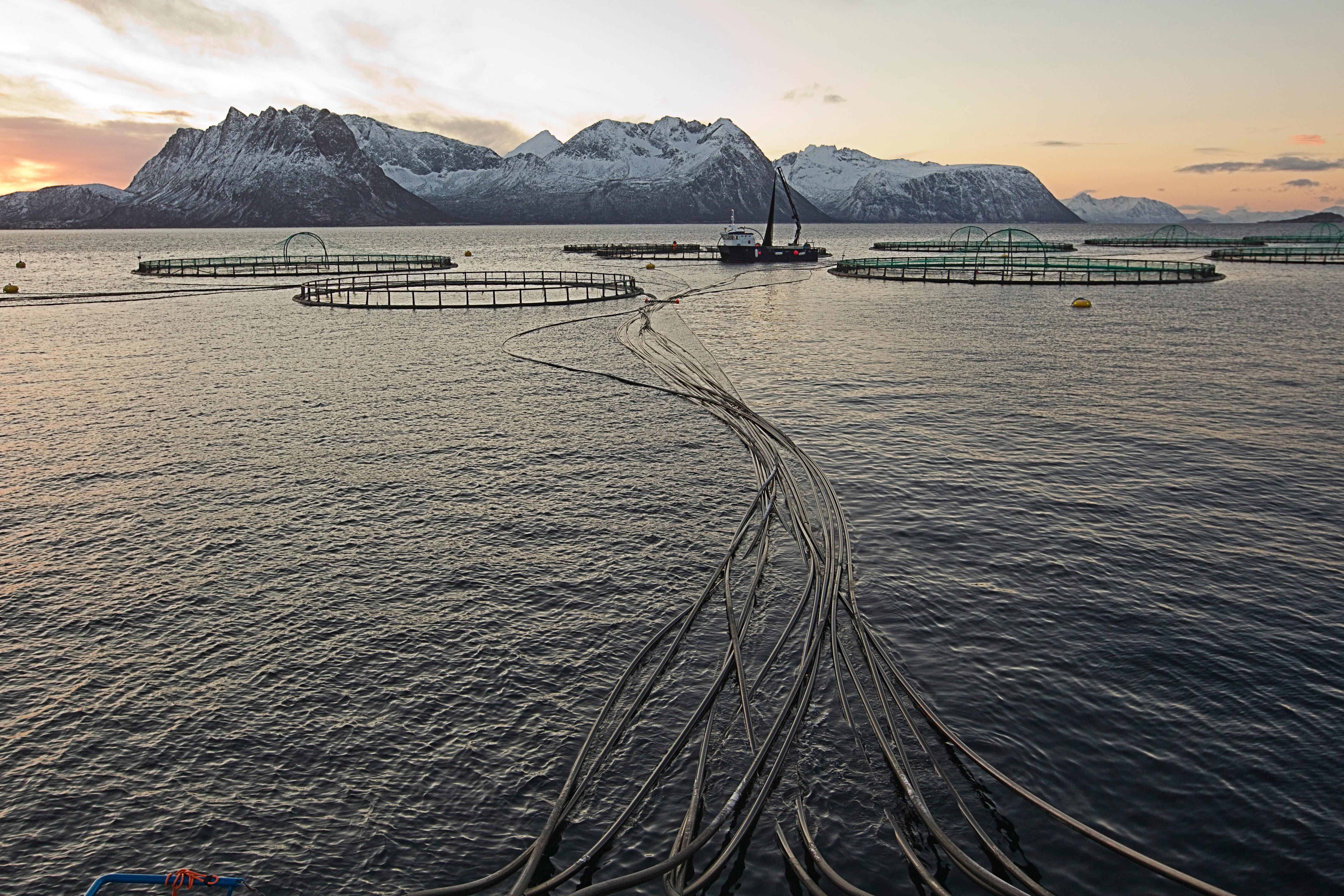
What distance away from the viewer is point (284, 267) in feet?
496

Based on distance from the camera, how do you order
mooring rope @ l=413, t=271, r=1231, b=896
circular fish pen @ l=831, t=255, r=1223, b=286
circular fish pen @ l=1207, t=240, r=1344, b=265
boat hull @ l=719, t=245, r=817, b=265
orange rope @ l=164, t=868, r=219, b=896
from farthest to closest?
1. boat hull @ l=719, t=245, r=817, b=265
2. circular fish pen @ l=1207, t=240, r=1344, b=265
3. circular fish pen @ l=831, t=255, r=1223, b=286
4. mooring rope @ l=413, t=271, r=1231, b=896
5. orange rope @ l=164, t=868, r=219, b=896

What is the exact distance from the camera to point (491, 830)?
1534cm

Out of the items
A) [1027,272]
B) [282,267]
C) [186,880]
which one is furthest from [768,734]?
[282,267]

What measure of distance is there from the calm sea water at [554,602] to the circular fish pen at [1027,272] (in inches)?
3047

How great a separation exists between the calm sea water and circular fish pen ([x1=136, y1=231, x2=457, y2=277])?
96.1m

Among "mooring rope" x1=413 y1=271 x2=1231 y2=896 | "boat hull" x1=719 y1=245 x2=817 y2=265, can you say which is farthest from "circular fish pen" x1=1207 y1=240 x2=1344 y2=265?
"mooring rope" x1=413 y1=271 x2=1231 y2=896

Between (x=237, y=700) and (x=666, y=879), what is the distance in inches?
449

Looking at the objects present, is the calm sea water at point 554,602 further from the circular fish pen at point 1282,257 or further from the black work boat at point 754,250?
the circular fish pen at point 1282,257

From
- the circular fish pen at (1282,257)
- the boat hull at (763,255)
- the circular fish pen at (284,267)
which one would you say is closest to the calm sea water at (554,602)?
the circular fish pen at (284,267)

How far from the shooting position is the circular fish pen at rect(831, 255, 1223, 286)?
127 metres

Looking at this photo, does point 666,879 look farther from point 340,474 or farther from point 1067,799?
point 340,474

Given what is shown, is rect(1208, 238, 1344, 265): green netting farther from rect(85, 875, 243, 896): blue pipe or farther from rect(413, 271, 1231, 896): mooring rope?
rect(85, 875, 243, 896): blue pipe

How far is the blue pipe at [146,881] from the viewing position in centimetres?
1362

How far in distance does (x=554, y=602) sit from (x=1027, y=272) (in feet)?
443
